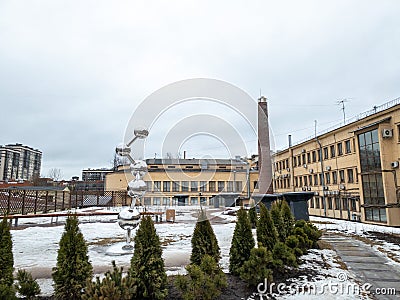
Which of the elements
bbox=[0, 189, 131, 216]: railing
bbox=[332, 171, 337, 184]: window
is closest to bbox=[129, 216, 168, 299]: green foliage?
bbox=[0, 189, 131, 216]: railing

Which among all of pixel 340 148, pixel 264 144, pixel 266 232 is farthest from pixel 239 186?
pixel 266 232

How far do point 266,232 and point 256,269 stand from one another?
1477 mm

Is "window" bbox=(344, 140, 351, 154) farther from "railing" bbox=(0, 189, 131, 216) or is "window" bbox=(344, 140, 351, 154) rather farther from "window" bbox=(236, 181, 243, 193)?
"railing" bbox=(0, 189, 131, 216)

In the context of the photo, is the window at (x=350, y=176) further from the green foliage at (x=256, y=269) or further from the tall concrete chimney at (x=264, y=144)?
the green foliage at (x=256, y=269)

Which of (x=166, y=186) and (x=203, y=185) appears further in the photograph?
(x=166, y=186)

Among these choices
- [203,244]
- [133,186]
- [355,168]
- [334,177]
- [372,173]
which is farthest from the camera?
[334,177]

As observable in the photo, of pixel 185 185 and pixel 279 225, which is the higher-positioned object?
pixel 185 185

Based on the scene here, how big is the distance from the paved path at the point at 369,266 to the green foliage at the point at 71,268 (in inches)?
172

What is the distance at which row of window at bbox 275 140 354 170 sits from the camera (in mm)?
19484

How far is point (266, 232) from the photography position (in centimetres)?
586

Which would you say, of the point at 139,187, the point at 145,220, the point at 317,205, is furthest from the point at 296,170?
the point at 145,220

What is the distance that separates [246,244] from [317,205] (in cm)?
2006

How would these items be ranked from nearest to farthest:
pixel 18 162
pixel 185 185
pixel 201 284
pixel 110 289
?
pixel 110 289 < pixel 201 284 < pixel 185 185 < pixel 18 162

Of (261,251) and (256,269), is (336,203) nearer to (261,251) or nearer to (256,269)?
(261,251)
